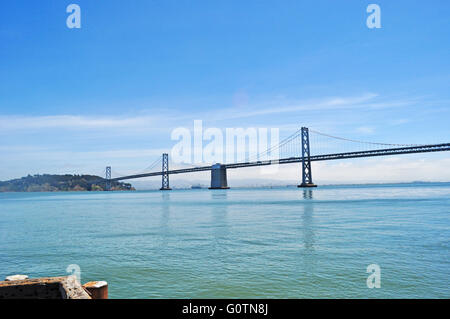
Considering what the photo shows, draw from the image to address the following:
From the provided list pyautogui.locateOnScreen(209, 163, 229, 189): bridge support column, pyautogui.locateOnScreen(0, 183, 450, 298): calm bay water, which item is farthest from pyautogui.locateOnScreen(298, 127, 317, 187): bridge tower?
pyautogui.locateOnScreen(0, 183, 450, 298): calm bay water

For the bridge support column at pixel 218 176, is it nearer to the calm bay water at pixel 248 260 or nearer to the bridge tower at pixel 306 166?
the bridge tower at pixel 306 166

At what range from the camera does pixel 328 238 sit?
41.5 ft

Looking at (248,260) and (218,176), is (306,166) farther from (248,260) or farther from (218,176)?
(248,260)

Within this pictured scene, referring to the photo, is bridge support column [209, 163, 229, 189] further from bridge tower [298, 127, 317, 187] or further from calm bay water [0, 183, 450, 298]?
calm bay water [0, 183, 450, 298]

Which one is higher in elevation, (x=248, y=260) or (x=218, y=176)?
(x=218, y=176)

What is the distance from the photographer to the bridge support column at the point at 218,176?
3964 inches

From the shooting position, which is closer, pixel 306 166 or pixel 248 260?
pixel 248 260

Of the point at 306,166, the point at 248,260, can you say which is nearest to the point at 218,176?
the point at 306,166

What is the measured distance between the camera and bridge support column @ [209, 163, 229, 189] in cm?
10069

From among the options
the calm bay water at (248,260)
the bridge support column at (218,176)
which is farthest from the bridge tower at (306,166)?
the calm bay water at (248,260)

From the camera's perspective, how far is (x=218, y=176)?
10281 centimetres
